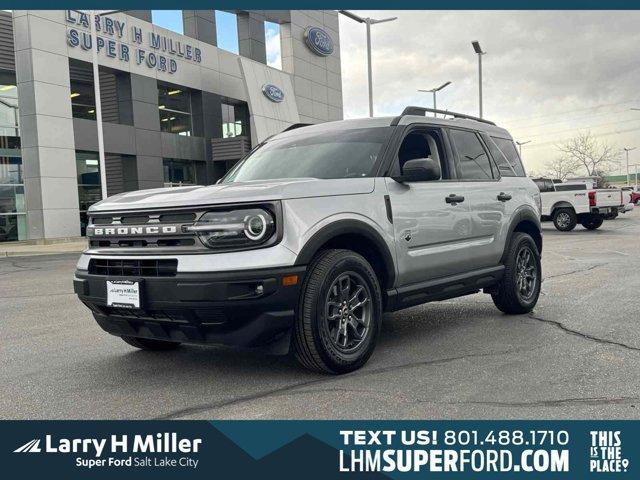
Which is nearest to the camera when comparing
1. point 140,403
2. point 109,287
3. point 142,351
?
point 140,403

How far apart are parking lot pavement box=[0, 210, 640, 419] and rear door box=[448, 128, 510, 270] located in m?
0.76

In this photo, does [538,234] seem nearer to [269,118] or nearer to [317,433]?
[317,433]

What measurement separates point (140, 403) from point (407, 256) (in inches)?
90.9

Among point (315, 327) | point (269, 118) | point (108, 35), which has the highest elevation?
point (108, 35)

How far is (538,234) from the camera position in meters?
6.99

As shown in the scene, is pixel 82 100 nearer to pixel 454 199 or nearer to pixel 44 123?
pixel 44 123

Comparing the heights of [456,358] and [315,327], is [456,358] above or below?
below

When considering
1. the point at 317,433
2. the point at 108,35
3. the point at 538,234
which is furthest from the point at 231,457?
the point at 108,35

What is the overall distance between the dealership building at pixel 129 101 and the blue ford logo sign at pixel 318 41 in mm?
78

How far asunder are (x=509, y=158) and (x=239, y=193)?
12.7 ft

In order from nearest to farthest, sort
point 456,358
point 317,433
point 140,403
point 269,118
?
1. point 317,433
2. point 140,403
3. point 456,358
4. point 269,118

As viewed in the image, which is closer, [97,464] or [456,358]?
[97,464]

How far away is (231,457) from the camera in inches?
126

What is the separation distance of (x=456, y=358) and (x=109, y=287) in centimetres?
266
